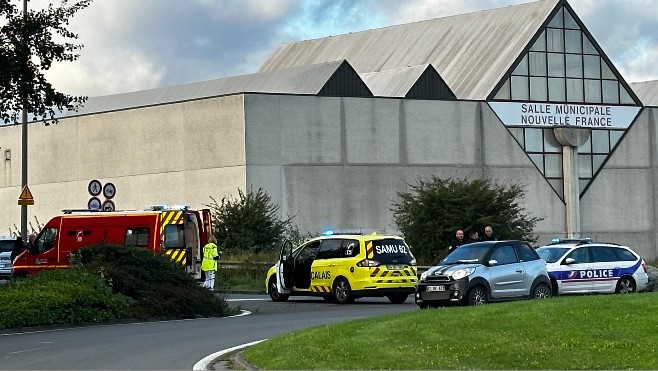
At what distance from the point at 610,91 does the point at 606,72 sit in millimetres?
1054

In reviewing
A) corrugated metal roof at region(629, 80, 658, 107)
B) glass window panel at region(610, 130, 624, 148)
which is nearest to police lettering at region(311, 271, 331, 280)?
glass window panel at region(610, 130, 624, 148)

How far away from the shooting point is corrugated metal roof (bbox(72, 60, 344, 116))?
66.2 metres

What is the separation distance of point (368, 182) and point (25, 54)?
3625 cm

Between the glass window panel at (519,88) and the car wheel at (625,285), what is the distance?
3735 centimetres

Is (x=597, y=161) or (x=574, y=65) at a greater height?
(x=574, y=65)

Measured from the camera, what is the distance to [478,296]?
2770 centimetres

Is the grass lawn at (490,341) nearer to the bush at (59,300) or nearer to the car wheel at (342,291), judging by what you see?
the bush at (59,300)

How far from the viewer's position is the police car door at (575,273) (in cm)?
3173

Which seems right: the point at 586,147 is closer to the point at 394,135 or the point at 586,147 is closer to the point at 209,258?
the point at 394,135

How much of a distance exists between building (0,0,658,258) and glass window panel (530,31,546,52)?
0.24 feet

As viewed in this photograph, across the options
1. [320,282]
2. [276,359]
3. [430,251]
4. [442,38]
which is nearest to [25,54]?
[320,282]

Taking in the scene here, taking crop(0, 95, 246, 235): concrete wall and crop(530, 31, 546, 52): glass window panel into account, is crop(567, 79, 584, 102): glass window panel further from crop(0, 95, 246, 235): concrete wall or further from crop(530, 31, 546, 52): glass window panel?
crop(0, 95, 246, 235): concrete wall

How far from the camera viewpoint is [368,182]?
6431cm

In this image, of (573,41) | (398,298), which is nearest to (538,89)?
(573,41)
